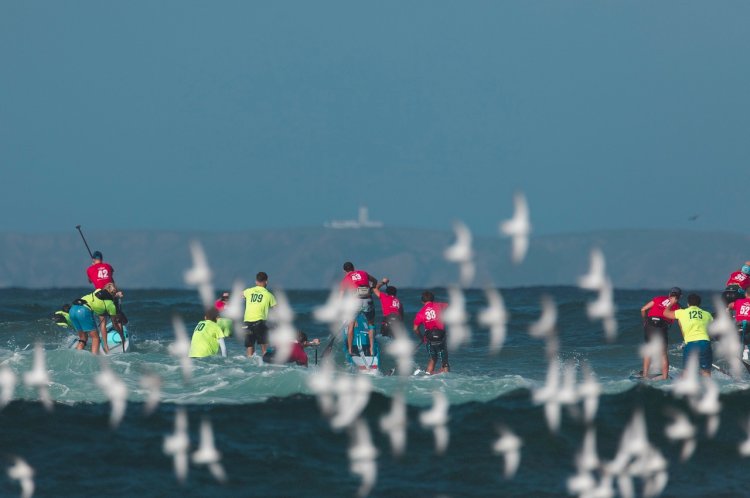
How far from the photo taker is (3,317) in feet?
152

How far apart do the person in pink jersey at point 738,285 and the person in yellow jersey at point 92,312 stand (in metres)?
14.8

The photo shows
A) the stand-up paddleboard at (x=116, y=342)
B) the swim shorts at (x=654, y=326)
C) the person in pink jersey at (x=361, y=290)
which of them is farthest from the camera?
the stand-up paddleboard at (x=116, y=342)

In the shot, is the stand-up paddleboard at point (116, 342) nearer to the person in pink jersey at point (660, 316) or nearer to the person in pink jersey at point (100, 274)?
the person in pink jersey at point (100, 274)

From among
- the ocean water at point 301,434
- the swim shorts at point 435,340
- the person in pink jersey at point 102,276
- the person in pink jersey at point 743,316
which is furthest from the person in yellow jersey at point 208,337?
the person in pink jersey at point 743,316

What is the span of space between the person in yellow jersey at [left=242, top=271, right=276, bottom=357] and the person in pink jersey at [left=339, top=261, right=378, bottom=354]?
6.11ft

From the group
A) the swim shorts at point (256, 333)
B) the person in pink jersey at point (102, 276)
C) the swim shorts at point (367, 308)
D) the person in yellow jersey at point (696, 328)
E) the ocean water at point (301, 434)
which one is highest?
the person in pink jersey at point (102, 276)

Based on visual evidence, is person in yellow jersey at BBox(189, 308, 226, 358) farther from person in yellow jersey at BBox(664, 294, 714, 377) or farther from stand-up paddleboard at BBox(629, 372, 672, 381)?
person in yellow jersey at BBox(664, 294, 714, 377)

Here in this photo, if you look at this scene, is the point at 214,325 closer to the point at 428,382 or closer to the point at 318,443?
the point at 428,382

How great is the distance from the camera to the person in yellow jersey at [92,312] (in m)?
26.1

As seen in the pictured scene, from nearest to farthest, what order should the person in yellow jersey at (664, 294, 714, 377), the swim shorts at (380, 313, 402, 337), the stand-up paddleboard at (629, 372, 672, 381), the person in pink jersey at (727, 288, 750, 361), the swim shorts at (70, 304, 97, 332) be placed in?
the person in yellow jersey at (664, 294, 714, 377)
the stand-up paddleboard at (629, 372, 672, 381)
the person in pink jersey at (727, 288, 750, 361)
the swim shorts at (380, 313, 402, 337)
the swim shorts at (70, 304, 97, 332)

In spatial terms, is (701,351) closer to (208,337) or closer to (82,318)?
(208,337)

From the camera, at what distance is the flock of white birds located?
17.0 meters

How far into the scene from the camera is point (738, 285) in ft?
92.2

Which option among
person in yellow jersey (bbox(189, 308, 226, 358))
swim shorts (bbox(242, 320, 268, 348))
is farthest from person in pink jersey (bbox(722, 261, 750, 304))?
person in yellow jersey (bbox(189, 308, 226, 358))
